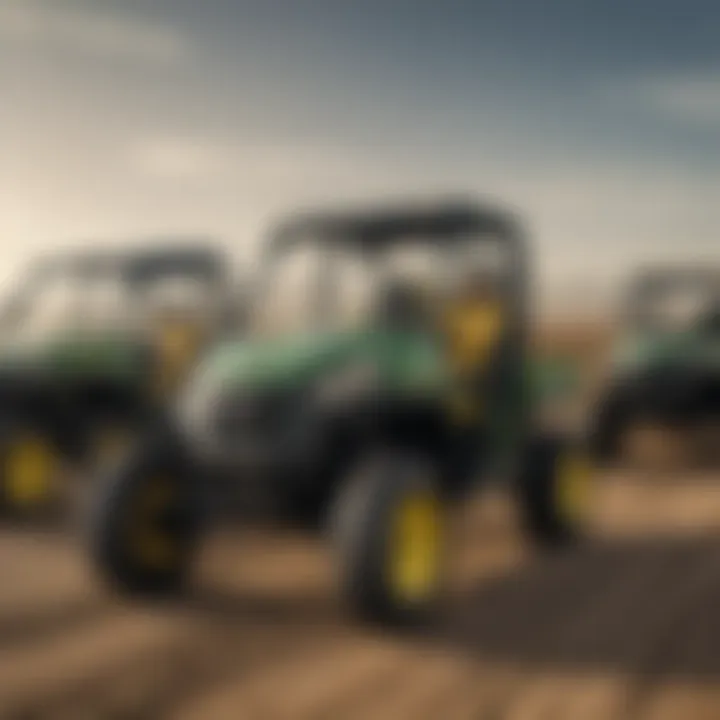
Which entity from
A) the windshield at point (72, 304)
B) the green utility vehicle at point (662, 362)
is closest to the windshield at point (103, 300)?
the windshield at point (72, 304)

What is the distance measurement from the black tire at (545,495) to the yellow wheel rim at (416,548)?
0.74 metres

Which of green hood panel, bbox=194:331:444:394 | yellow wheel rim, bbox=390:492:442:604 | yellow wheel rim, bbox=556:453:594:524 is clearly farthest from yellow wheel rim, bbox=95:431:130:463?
yellow wheel rim, bbox=556:453:594:524

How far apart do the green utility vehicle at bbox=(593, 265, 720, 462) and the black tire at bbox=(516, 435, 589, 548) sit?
4.51ft

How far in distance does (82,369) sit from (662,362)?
2.52m

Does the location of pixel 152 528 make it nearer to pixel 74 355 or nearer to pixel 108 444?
pixel 108 444

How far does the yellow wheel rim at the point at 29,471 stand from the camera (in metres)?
3.85

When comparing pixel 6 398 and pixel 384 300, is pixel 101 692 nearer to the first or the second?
pixel 384 300

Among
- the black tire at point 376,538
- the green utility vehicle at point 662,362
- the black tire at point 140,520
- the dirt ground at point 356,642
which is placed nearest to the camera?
the dirt ground at point 356,642

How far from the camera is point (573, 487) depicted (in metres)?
3.69

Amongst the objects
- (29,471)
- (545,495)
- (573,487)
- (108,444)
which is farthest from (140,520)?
(573,487)

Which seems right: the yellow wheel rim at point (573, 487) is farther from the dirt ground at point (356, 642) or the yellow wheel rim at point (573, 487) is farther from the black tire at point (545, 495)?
the dirt ground at point (356, 642)

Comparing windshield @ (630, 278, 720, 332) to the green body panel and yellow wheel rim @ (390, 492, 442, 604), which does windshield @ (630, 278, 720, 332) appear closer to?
the green body panel

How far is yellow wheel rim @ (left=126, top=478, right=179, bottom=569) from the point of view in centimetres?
300

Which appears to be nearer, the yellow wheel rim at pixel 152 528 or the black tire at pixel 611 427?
the yellow wheel rim at pixel 152 528
